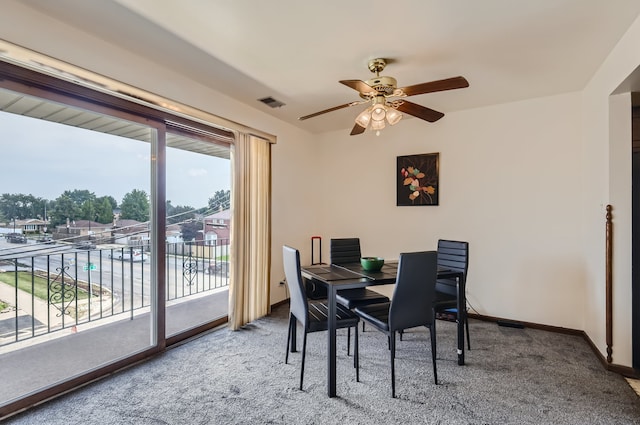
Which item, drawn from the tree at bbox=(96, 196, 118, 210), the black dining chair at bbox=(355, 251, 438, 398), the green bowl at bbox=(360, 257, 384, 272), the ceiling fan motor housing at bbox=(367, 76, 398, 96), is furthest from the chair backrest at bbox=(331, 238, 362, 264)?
the tree at bbox=(96, 196, 118, 210)

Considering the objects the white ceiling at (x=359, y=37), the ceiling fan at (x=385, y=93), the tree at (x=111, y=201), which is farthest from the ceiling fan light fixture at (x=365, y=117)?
the tree at (x=111, y=201)

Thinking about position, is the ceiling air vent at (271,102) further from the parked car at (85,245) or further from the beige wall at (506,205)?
the parked car at (85,245)

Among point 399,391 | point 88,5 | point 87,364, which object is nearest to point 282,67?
point 88,5

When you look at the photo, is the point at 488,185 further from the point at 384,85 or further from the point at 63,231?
the point at 63,231

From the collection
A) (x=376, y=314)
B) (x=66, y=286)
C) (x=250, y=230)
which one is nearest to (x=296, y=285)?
(x=376, y=314)

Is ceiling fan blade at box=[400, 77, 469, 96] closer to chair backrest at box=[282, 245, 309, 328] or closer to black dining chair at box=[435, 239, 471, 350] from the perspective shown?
chair backrest at box=[282, 245, 309, 328]

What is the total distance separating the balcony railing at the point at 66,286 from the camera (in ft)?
8.14

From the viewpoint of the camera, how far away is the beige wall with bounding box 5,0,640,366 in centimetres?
246

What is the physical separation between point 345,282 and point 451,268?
1.46 metres

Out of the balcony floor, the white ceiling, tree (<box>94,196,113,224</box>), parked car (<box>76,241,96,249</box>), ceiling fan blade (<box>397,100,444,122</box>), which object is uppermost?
the white ceiling

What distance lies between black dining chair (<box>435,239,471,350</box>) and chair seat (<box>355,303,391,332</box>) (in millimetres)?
585

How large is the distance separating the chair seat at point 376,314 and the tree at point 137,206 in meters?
2.17

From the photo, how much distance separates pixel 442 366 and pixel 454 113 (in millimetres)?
3011

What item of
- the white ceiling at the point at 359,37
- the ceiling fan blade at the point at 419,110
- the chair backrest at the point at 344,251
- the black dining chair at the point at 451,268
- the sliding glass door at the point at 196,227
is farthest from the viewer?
the chair backrest at the point at 344,251
